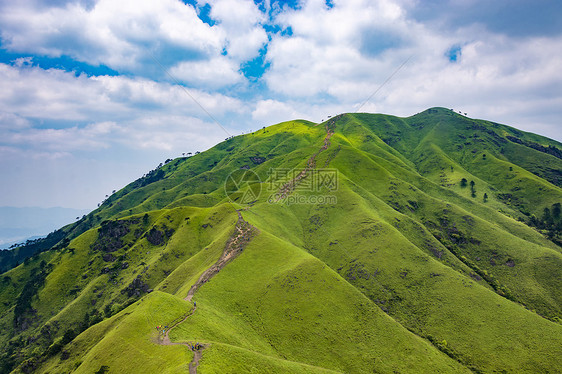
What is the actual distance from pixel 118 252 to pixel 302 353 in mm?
131589

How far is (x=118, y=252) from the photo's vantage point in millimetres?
153875

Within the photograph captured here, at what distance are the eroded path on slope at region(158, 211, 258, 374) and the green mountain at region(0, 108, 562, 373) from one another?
18.4 inches

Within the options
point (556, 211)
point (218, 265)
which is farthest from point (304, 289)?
point (556, 211)

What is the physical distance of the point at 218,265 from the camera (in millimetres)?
97062

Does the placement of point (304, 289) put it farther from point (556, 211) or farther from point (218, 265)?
point (556, 211)

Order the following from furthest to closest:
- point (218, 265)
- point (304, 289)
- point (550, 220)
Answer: point (550, 220)
point (218, 265)
point (304, 289)

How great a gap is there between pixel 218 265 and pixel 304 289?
107ft

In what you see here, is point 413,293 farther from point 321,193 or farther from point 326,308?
point 321,193

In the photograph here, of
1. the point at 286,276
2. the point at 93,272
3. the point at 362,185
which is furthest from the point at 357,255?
the point at 93,272

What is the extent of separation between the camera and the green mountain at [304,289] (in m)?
65.9

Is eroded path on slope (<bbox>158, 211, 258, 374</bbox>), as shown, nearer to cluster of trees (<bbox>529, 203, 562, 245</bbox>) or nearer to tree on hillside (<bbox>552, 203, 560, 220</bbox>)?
cluster of trees (<bbox>529, 203, 562, 245</bbox>)

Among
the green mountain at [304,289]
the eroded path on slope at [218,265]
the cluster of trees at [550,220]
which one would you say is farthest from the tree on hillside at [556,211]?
the eroded path on slope at [218,265]

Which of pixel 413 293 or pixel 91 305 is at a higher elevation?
pixel 413 293

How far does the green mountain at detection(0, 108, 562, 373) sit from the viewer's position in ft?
216
